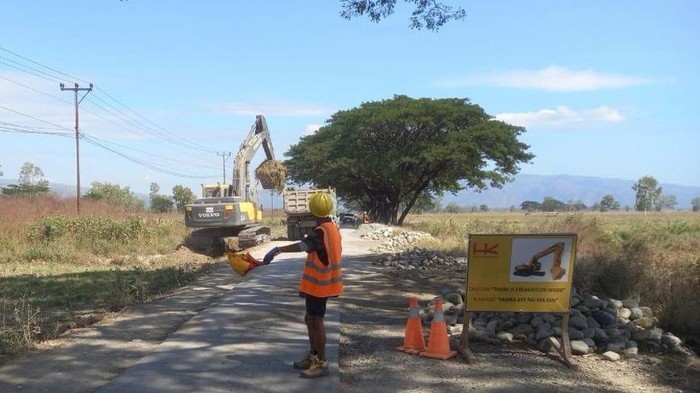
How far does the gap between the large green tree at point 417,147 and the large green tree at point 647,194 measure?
338 feet

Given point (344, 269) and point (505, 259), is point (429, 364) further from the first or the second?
point (344, 269)

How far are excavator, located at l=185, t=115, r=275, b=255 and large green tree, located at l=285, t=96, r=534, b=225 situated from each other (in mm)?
16194

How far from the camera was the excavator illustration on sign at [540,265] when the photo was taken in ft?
21.5

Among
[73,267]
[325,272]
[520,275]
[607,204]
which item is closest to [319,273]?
[325,272]

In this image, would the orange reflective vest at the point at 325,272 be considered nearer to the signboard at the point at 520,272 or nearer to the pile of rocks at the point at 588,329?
the signboard at the point at 520,272

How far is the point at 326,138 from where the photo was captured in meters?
49.8

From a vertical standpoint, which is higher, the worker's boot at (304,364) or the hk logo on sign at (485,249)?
the hk logo on sign at (485,249)

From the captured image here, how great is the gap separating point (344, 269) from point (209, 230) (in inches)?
377

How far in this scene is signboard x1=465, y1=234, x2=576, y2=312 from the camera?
21.5ft

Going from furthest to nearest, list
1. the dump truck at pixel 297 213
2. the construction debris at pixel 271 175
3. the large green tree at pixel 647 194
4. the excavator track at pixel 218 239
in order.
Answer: the large green tree at pixel 647 194, the construction debris at pixel 271 175, the dump truck at pixel 297 213, the excavator track at pixel 218 239

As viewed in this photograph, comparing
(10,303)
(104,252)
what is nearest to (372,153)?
(104,252)

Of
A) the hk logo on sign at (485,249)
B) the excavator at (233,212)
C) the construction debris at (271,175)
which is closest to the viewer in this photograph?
the hk logo on sign at (485,249)

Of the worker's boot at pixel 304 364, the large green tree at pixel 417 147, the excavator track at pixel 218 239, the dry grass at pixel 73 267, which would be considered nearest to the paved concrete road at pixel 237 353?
the worker's boot at pixel 304 364

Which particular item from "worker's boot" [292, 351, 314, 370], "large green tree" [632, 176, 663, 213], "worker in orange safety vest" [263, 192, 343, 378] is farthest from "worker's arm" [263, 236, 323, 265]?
"large green tree" [632, 176, 663, 213]
